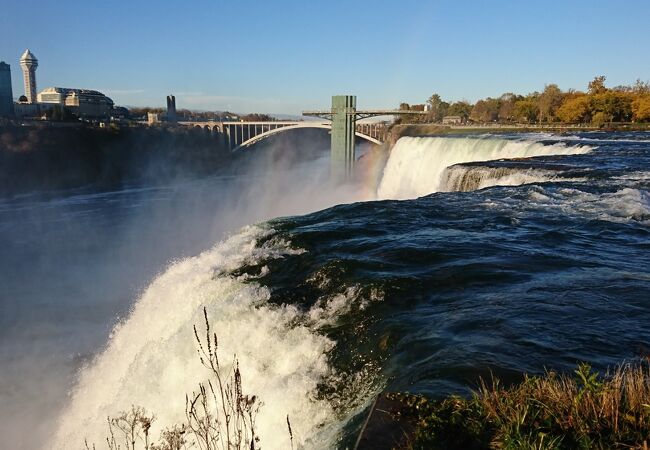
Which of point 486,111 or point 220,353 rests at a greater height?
point 486,111

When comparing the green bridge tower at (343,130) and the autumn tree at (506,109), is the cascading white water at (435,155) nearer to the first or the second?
the green bridge tower at (343,130)

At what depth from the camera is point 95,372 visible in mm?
10367

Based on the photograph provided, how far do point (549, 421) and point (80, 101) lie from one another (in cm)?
10427

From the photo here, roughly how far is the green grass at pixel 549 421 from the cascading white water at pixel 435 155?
48.8ft

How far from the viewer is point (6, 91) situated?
3627 inches

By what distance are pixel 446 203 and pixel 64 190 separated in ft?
137

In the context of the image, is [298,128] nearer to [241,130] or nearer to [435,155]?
[241,130]

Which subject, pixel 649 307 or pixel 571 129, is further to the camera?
pixel 571 129

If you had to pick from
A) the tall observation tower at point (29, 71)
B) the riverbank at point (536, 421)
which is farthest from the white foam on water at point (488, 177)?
the tall observation tower at point (29, 71)

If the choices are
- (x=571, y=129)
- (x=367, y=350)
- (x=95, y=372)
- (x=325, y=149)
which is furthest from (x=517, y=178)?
(x=325, y=149)

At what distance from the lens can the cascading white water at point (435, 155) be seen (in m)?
21.8

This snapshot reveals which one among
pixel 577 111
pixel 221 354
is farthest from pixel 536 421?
pixel 577 111

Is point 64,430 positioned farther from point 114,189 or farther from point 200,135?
point 200,135

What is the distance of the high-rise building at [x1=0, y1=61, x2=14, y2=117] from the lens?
85.1 meters
